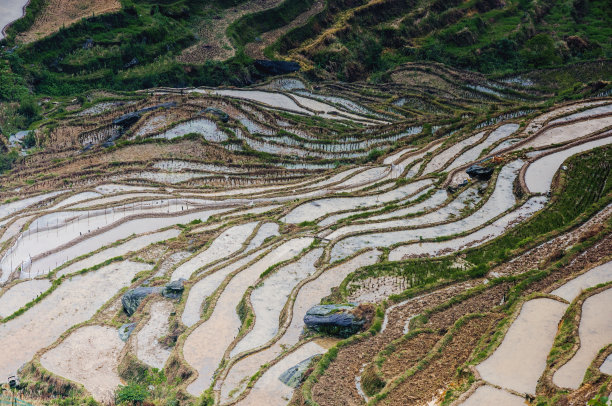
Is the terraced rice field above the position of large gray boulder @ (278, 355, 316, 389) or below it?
above

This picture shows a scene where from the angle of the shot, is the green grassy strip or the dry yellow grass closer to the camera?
the dry yellow grass

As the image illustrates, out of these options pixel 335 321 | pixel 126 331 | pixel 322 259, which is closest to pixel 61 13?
pixel 126 331

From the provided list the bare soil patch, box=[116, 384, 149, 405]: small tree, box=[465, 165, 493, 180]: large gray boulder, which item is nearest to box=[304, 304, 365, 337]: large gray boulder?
the bare soil patch

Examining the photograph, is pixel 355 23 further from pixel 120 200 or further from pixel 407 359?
pixel 407 359

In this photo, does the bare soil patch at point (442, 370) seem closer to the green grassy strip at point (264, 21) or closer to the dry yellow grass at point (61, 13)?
the green grassy strip at point (264, 21)

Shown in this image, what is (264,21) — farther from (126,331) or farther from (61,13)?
(126,331)

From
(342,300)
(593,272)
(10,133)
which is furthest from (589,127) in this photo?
(10,133)

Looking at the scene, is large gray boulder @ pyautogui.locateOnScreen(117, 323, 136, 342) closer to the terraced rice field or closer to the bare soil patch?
the terraced rice field

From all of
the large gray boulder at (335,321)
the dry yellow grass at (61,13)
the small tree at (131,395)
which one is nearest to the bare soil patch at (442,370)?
the large gray boulder at (335,321)
